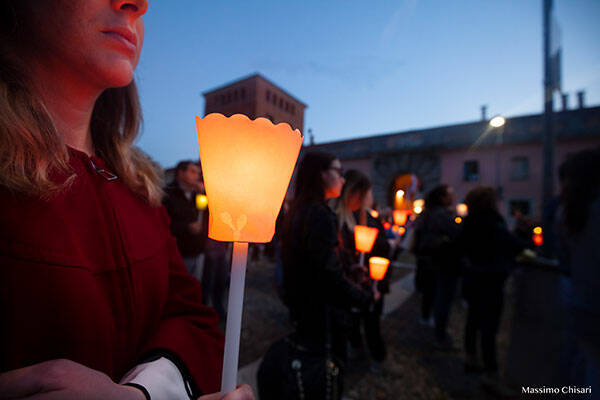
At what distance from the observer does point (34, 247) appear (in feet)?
1.69

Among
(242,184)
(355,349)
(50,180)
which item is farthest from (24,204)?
(355,349)

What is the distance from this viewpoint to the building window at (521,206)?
1652 cm

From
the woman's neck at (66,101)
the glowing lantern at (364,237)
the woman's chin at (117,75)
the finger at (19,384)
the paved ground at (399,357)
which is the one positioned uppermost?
the woman's chin at (117,75)

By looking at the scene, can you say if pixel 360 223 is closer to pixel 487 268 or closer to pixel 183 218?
pixel 487 268

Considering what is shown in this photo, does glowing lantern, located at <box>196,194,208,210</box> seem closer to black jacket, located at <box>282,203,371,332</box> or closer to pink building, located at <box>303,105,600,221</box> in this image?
black jacket, located at <box>282,203,371,332</box>

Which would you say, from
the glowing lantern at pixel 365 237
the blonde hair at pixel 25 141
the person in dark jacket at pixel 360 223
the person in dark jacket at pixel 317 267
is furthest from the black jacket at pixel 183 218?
the blonde hair at pixel 25 141

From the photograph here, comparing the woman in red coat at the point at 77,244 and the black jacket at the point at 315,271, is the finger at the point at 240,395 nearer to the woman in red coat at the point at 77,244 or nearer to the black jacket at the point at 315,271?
the woman in red coat at the point at 77,244

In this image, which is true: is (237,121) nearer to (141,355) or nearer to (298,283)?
(141,355)

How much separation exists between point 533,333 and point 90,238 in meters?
5.23

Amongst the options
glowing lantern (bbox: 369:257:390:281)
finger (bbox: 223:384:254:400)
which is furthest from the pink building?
finger (bbox: 223:384:254:400)

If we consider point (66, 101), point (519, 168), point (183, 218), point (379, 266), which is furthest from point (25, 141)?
point (519, 168)

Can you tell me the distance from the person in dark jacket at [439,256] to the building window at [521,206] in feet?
56.1

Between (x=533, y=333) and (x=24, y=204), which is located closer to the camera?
(x=24, y=204)

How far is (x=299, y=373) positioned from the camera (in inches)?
65.1
